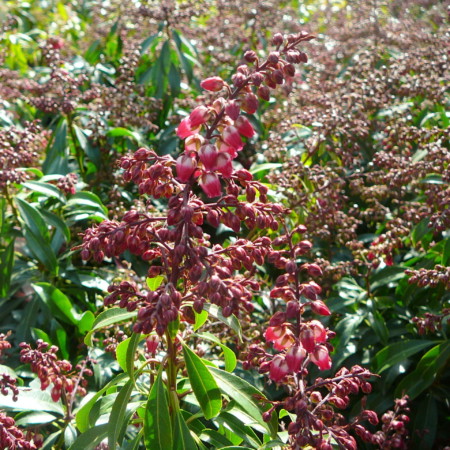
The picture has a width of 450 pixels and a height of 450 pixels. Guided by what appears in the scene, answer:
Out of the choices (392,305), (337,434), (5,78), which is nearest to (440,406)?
(392,305)

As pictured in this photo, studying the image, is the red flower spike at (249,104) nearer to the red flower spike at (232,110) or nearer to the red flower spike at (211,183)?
the red flower spike at (232,110)

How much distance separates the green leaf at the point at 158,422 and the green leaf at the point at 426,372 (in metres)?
1.25

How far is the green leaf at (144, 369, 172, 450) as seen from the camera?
76.1 inches

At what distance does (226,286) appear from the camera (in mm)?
1688

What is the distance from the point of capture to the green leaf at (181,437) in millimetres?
1985

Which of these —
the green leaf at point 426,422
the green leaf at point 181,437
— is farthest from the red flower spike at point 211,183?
the green leaf at point 426,422

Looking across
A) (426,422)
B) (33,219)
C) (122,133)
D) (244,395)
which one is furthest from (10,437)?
(122,133)

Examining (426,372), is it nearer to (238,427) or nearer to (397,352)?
(397,352)

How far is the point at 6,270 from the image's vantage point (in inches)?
128

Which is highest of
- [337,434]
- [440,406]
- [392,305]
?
[337,434]

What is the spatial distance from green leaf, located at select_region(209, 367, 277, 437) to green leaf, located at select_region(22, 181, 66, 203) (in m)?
1.48

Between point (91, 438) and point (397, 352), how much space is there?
1378 mm

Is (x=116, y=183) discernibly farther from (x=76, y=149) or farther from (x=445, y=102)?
(x=445, y=102)

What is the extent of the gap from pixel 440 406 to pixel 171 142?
2.16m
